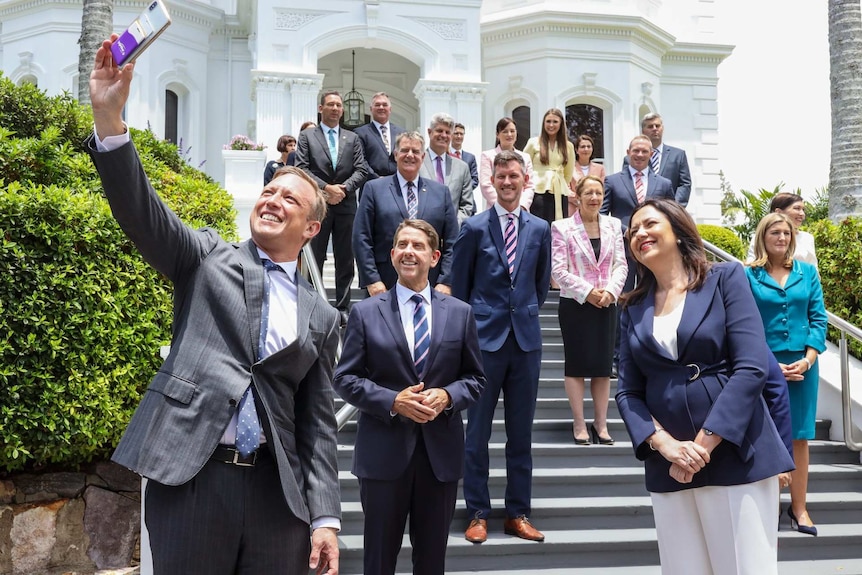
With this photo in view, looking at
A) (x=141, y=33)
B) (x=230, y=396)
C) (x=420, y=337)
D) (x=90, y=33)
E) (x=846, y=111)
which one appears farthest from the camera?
(x=90, y=33)

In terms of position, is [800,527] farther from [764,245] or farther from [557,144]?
[557,144]

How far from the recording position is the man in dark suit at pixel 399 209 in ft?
22.7

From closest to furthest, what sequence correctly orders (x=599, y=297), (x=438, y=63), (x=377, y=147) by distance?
(x=599, y=297) < (x=377, y=147) < (x=438, y=63)

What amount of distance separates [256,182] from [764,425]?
11.1 metres

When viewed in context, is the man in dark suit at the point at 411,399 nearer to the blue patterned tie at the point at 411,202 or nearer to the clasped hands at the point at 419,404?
the clasped hands at the point at 419,404

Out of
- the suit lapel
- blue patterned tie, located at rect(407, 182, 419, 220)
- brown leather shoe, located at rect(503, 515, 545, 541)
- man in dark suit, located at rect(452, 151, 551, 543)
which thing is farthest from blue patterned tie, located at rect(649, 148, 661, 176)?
the suit lapel

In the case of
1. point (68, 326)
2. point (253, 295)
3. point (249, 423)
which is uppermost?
point (253, 295)

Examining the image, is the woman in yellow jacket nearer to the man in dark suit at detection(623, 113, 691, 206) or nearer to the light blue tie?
the man in dark suit at detection(623, 113, 691, 206)

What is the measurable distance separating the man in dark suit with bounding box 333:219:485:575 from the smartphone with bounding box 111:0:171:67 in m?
2.47

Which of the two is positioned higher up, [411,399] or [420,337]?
[420,337]

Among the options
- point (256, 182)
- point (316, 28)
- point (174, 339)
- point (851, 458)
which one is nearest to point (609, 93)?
point (316, 28)

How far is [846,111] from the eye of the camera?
42.4ft

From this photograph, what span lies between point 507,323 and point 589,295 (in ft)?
4.02

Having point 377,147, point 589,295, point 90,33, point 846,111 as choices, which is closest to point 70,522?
point 589,295
